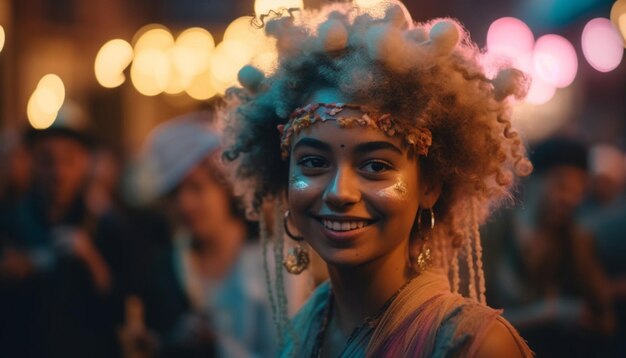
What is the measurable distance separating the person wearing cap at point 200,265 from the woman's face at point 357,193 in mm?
2055

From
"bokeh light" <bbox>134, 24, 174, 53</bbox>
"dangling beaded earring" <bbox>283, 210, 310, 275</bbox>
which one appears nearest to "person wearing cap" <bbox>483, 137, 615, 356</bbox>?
"dangling beaded earring" <bbox>283, 210, 310, 275</bbox>

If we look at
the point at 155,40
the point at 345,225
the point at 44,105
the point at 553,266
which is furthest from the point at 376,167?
the point at 155,40

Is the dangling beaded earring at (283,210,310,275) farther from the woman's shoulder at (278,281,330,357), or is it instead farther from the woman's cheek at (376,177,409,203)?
the woman's cheek at (376,177,409,203)

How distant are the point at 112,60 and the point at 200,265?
9.00 meters

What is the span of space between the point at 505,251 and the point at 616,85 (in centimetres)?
1185

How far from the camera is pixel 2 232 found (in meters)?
5.98

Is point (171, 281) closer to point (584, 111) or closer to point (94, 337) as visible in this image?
point (94, 337)

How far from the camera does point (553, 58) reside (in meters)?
14.8

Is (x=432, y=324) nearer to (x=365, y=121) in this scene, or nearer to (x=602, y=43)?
(x=365, y=121)

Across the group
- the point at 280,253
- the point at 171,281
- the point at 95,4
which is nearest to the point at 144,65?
the point at 95,4

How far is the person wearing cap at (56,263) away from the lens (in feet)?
17.5

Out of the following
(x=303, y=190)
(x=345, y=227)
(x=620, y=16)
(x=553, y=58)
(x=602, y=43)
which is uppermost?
(x=620, y=16)

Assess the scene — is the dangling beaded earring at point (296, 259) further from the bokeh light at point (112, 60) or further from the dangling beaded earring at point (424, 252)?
the bokeh light at point (112, 60)

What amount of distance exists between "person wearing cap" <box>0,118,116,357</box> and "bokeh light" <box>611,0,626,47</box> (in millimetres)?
8327
